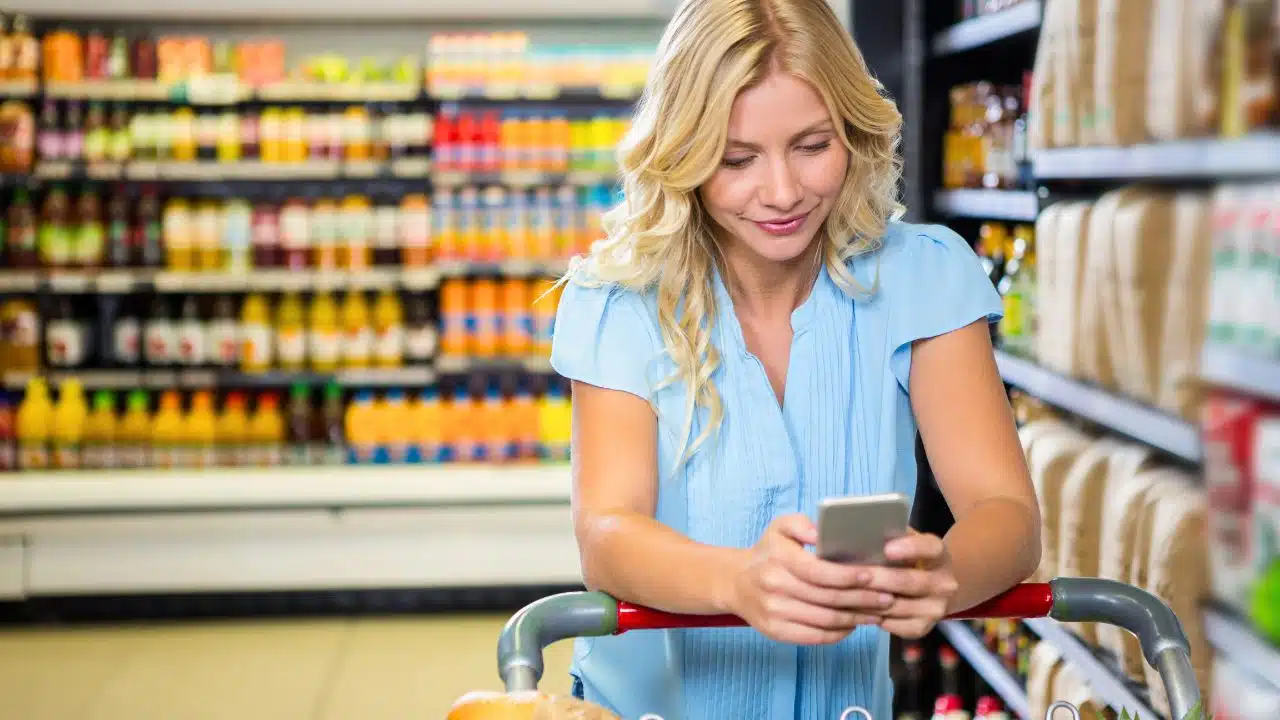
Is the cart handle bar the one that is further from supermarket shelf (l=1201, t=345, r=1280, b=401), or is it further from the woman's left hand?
supermarket shelf (l=1201, t=345, r=1280, b=401)

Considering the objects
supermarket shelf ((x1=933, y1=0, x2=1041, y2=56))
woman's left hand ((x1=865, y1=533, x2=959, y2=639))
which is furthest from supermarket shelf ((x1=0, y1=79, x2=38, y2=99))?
woman's left hand ((x1=865, y1=533, x2=959, y2=639))

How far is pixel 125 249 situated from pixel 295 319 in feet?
2.11

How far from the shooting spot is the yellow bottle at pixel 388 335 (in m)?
4.95

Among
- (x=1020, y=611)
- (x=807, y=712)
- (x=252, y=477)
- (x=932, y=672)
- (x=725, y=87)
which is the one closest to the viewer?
(x=1020, y=611)

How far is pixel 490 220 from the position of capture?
4.91 m

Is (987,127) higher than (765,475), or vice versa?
(987,127)

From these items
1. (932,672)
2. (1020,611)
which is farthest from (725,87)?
(932,672)

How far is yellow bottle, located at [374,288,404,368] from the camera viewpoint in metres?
4.95

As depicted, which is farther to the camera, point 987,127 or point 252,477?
point 252,477

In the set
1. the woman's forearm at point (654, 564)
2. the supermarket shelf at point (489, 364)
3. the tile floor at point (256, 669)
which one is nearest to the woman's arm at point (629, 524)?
the woman's forearm at point (654, 564)

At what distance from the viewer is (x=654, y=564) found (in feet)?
4.41

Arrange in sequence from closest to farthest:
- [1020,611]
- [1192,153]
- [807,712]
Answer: [1020,611] → [807,712] → [1192,153]

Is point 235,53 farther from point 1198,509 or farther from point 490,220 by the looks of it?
point 1198,509

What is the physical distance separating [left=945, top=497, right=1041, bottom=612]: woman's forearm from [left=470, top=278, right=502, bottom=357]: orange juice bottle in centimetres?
357
